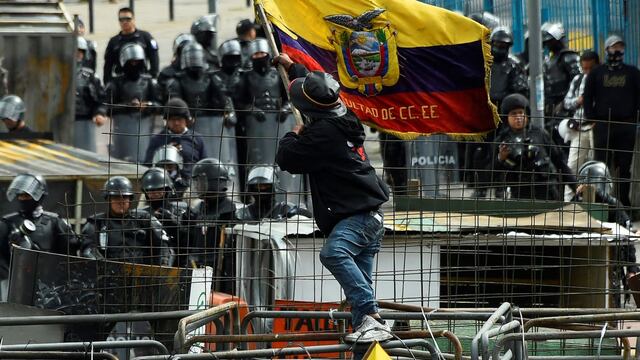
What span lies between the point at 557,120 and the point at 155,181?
5.49 m

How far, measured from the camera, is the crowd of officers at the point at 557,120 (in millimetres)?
14211

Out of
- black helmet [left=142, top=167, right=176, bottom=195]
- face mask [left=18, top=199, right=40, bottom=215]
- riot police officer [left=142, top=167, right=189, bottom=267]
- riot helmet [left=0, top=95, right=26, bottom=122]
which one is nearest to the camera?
riot police officer [left=142, top=167, right=189, bottom=267]

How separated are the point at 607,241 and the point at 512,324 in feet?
8.30

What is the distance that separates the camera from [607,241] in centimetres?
1082

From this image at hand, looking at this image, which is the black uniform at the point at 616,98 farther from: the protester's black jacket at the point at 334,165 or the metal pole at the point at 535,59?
the protester's black jacket at the point at 334,165

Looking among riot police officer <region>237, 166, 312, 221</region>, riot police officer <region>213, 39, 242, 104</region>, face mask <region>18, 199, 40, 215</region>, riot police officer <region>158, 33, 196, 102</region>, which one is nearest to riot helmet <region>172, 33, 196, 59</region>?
riot police officer <region>158, 33, 196, 102</region>

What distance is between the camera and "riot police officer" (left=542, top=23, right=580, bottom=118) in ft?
60.8

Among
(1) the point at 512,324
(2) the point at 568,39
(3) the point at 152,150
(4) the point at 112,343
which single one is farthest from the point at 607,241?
(2) the point at 568,39

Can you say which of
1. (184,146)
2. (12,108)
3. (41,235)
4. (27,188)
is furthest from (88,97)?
(41,235)

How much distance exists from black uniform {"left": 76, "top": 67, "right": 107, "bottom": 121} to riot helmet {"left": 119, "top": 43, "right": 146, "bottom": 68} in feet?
1.28

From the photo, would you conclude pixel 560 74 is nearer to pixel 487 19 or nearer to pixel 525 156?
pixel 487 19

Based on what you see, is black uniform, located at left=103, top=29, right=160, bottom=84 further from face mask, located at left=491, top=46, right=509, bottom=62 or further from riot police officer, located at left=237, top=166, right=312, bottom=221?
riot police officer, located at left=237, top=166, right=312, bottom=221

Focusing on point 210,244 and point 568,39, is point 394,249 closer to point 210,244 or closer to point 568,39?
point 210,244

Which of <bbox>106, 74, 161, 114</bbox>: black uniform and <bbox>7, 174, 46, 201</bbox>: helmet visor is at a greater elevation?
<bbox>106, 74, 161, 114</bbox>: black uniform
